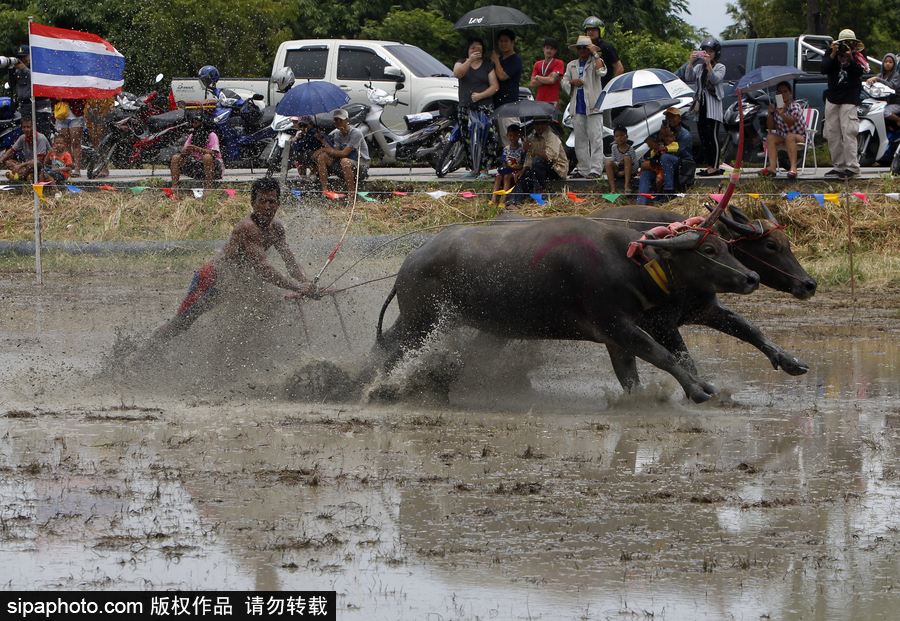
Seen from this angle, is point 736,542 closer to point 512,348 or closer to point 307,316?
point 512,348

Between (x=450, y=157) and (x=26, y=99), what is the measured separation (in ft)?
20.6

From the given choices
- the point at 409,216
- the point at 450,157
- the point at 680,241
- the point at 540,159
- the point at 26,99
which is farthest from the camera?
the point at 26,99

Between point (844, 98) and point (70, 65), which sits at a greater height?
point (844, 98)

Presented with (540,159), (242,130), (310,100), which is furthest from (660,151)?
(242,130)

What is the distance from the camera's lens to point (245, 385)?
25.8 feet

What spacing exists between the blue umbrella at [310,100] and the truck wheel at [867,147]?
6.77 metres

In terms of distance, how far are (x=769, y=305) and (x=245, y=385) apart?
19.6 feet

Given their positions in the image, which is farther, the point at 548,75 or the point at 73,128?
the point at 73,128

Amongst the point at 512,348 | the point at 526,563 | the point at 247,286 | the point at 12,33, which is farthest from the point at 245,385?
the point at 12,33

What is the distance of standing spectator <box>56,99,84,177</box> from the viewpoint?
15969 mm

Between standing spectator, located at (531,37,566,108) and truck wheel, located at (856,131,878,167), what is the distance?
4.08m

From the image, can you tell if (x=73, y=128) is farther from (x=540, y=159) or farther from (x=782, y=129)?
(x=782, y=129)

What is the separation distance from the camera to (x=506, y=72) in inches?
544

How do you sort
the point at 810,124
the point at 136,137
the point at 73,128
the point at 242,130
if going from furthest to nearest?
the point at 136,137
the point at 242,130
the point at 73,128
the point at 810,124
